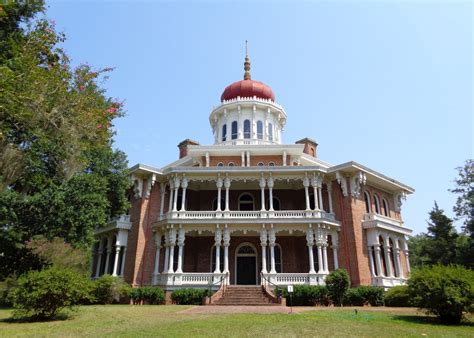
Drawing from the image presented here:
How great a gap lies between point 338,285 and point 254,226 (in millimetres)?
6502

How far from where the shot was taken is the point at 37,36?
11.1 meters

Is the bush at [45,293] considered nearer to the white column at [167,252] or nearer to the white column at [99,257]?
the white column at [167,252]

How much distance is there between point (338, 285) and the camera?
1955 cm

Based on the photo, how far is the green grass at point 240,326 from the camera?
960 centimetres

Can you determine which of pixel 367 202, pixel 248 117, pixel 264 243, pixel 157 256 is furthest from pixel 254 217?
pixel 248 117

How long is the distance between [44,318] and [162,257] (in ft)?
39.6

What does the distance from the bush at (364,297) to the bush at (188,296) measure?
832 centimetres

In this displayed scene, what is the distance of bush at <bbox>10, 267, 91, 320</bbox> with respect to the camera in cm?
1216

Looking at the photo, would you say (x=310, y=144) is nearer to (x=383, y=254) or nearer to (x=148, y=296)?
(x=383, y=254)

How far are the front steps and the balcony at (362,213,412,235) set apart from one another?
30.4 ft

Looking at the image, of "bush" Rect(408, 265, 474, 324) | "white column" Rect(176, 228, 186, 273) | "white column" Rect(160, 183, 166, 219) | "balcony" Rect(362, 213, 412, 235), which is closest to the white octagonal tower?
"white column" Rect(160, 183, 166, 219)

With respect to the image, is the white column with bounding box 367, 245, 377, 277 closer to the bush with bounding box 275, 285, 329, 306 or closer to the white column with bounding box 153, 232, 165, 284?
the bush with bounding box 275, 285, 329, 306

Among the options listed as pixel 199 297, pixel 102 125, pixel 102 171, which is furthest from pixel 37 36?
pixel 199 297

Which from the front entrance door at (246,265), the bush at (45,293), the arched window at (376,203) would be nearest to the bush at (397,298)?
the front entrance door at (246,265)
